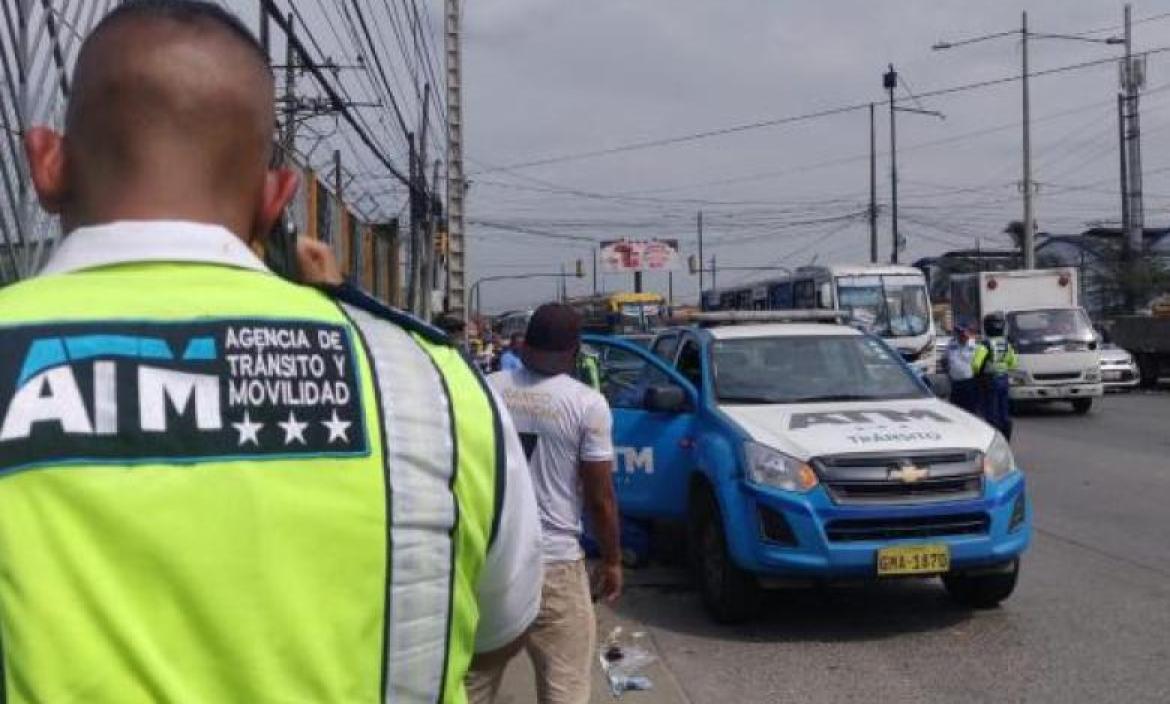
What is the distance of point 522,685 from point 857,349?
11.9ft

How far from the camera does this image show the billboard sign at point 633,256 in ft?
212

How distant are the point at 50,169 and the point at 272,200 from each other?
25 cm

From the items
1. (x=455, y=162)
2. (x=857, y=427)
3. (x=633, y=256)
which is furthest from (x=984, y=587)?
(x=633, y=256)

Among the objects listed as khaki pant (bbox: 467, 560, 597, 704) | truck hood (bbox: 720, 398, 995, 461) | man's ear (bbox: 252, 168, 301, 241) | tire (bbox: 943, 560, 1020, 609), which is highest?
man's ear (bbox: 252, 168, 301, 241)

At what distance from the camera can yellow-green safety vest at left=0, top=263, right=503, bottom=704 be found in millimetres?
1256

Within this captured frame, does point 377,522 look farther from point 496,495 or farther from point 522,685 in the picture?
point 522,685

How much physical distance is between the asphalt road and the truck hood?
40.8 inches

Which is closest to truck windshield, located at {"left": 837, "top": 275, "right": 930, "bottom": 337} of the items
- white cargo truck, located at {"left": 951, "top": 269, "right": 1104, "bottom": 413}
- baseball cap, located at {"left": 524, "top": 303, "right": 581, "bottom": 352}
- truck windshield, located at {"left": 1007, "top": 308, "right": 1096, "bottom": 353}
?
white cargo truck, located at {"left": 951, "top": 269, "right": 1104, "bottom": 413}

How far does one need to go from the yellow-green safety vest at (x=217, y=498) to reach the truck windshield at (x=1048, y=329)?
22.4 m

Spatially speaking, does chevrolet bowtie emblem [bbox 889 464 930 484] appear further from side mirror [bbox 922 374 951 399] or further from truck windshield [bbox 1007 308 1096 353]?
truck windshield [bbox 1007 308 1096 353]

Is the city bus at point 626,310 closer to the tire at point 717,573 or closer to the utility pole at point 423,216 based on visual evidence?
the utility pole at point 423,216

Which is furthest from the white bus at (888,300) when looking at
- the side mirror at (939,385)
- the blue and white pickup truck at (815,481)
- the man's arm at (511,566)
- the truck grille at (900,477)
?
the man's arm at (511,566)

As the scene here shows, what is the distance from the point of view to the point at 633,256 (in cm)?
6469

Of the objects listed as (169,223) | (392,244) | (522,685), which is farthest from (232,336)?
(392,244)
